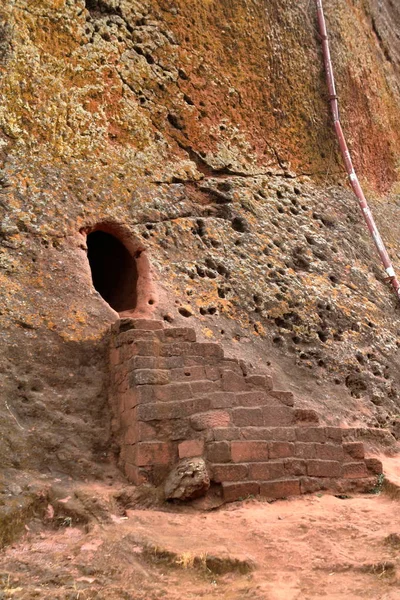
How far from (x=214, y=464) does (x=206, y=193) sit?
440 cm

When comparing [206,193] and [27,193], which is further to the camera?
[206,193]

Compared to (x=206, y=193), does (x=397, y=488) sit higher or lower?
lower

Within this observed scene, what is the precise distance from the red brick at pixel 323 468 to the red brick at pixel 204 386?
1.07 metres

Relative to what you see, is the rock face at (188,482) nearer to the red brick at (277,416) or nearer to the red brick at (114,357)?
the red brick at (277,416)

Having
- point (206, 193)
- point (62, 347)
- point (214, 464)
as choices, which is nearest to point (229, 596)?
point (214, 464)

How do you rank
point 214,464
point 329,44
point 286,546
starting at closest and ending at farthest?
point 286,546
point 214,464
point 329,44

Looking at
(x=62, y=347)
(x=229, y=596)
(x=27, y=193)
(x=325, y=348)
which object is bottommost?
(x=229, y=596)

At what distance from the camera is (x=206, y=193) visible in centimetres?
938

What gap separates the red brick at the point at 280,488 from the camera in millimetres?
6059

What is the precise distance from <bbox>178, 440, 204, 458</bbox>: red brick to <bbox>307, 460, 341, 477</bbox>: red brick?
1050mm

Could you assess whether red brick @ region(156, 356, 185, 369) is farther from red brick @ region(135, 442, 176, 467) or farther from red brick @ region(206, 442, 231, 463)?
red brick @ region(206, 442, 231, 463)

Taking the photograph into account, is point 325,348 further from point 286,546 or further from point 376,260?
point 286,546

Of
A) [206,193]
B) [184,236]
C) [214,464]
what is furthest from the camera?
[206,193]

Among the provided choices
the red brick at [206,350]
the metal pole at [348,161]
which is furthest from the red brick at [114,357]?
the metal pole at [348,161]
